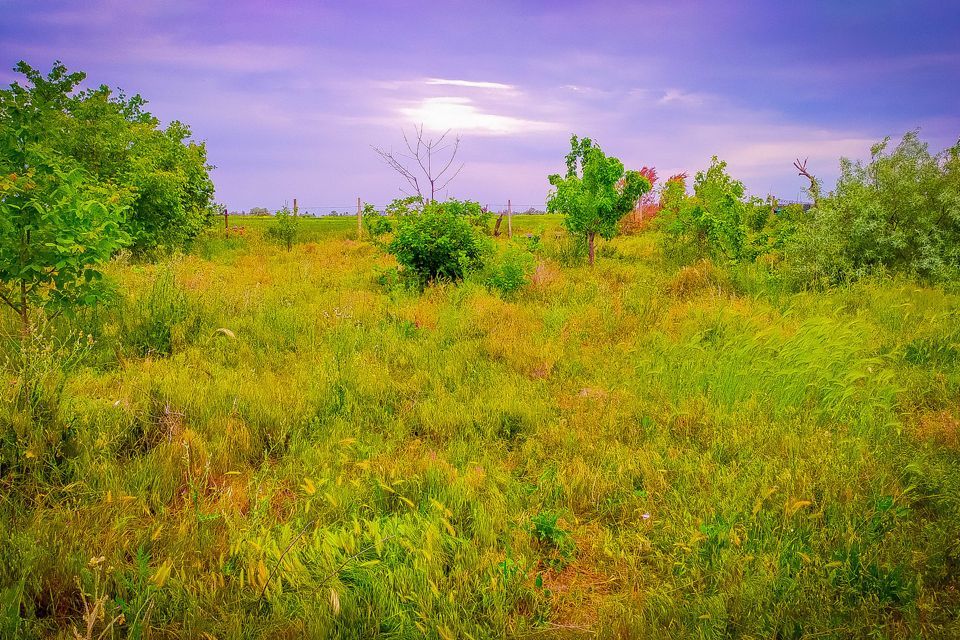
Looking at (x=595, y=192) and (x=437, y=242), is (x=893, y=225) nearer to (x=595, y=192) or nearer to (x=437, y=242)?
(x=595, y=192)

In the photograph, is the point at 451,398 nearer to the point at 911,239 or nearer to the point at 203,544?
the point at 203,544

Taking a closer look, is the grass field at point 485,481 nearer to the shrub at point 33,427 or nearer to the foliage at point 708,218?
the shrub at point 33,427

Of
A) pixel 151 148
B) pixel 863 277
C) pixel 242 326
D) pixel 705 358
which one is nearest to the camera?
pixel 705 358

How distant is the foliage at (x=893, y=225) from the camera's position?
28.6ft

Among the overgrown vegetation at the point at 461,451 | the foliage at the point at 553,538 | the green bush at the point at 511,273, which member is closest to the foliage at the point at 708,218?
the overgrown vegetation at the point at 461,451

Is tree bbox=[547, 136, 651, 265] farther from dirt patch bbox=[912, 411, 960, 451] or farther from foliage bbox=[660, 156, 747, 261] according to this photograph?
dirt patch bbox=[912, 411, 960, 451]

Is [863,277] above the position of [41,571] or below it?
above

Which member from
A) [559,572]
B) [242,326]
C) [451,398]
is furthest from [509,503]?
[242,326]

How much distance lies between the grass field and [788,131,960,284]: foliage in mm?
2519

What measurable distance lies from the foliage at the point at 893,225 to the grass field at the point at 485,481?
252 cm

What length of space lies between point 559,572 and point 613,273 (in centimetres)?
907

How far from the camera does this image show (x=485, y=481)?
3529 millimetres

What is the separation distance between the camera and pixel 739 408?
14.6 ft

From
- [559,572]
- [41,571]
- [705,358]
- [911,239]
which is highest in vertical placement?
[911,239]
